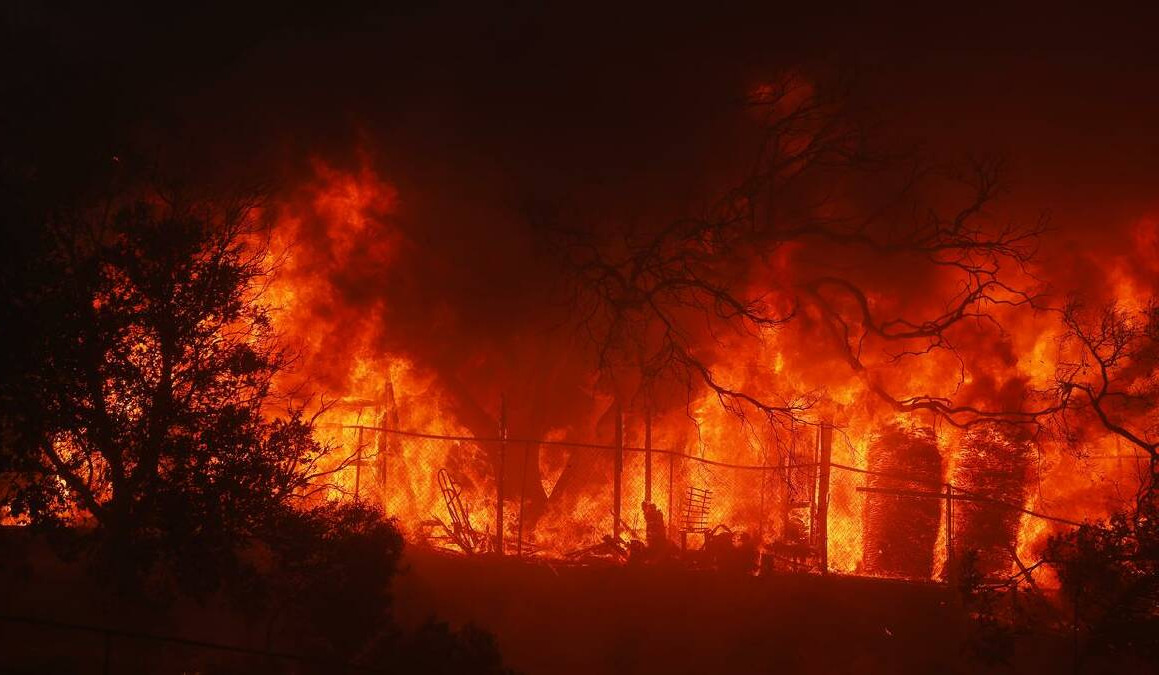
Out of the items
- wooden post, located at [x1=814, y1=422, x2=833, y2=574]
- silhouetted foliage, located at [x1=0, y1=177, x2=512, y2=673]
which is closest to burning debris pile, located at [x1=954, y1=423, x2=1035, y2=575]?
wooden post, located at [x1=814, y1=422, x2=833, y2=574]

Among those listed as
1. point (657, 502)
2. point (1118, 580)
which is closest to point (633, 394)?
point (657, 502)

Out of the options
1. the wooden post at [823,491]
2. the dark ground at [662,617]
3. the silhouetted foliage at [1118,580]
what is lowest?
the dark ground at [662,617]

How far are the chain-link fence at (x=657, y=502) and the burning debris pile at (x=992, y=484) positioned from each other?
0.15ft

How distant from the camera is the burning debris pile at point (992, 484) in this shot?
1909 cm

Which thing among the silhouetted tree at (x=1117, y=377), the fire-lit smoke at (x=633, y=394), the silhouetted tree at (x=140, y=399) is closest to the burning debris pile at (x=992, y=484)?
the fire-lit smoke at (x=633, y=394)

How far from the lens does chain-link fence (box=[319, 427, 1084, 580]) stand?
18.5 m

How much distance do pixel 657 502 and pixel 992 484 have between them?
7618 mm

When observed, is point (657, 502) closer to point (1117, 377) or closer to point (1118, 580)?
point (1118, 580)

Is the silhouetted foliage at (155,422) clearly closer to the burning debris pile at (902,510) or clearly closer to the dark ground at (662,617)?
the dark ground at (662,617)

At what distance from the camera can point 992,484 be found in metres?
19.9

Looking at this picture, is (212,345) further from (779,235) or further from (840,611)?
(779,235)

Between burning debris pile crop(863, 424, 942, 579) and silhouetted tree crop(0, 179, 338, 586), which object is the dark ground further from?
burning debris pile crop(863, 424, 942, 579)

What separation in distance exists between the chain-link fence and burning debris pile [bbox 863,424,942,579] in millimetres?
30

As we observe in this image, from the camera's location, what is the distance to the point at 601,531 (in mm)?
18641
